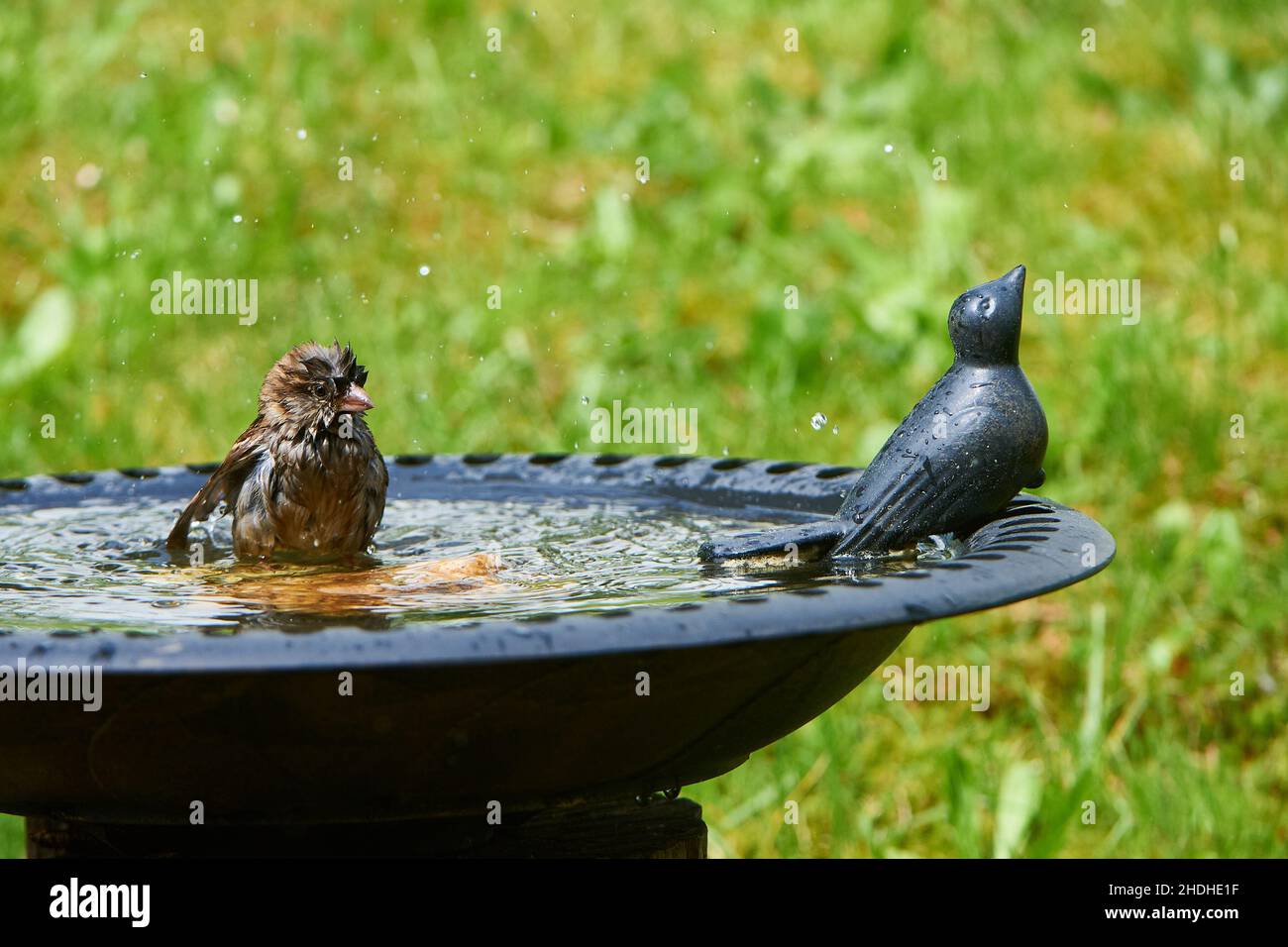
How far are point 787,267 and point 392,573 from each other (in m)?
4.71

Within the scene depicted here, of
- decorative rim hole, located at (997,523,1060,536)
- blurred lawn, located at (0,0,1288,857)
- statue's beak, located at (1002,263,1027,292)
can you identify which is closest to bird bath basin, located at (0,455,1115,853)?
decorative rim hole, located at (997,523,1060,536)

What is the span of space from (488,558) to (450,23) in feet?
22.1

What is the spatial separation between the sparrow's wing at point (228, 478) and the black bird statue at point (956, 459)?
1.13 meters

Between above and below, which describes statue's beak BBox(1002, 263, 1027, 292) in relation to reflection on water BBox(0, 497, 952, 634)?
above

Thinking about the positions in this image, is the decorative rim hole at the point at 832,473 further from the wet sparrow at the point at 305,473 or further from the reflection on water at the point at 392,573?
the wet sparrow at the point at 305,473

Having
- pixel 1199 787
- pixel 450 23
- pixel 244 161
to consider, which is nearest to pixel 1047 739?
pixel 1199 787

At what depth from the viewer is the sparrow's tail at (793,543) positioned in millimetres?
2697

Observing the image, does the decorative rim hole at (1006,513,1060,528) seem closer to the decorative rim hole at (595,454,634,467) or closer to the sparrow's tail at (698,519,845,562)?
the sparrow's tail at (698,519,845,562)

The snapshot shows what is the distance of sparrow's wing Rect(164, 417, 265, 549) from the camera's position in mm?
3285

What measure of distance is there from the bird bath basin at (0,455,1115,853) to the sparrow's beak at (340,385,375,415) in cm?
76

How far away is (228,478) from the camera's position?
3379 mm
